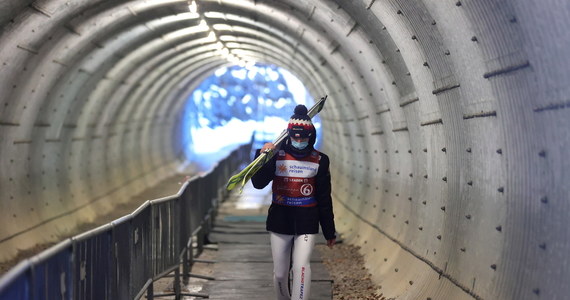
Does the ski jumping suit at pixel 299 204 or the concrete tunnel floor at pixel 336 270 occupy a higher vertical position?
the ski jumping suit at pixel 299 204

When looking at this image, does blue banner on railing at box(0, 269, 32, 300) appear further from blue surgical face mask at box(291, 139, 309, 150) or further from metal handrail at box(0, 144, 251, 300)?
blue surgical face mask at box(291, 139, 309, 150)

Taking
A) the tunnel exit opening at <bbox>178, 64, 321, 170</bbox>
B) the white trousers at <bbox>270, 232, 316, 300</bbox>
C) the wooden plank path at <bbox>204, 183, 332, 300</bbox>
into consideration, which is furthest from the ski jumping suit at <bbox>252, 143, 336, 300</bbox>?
the tunnel exit opening at <bbox>178, 64, 321, 170</bbox>

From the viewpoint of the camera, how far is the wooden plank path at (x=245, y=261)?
11.1 metres

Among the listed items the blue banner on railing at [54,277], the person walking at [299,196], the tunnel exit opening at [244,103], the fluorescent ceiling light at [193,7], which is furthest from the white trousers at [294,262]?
the tunnel exit opening at [244,103]

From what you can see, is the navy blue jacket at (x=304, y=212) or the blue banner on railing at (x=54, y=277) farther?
the navy blue jacket at (x=304, y=212)

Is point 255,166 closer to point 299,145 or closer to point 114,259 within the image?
point 299,145

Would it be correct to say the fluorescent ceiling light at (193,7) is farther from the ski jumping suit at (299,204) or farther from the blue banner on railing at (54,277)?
the blue banner on railing at (54,277)

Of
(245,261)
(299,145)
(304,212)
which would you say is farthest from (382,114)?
(304,212)

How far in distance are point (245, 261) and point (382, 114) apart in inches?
126

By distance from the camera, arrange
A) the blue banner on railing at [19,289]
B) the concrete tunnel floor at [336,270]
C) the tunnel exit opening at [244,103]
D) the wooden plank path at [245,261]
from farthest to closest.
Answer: the tunnel exit opening at [244,103], the wooden plank path at [245,261], the concrete tunnel floor at [336,270], the blue banner on railing at [19,289]

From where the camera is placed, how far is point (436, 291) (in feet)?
27.4

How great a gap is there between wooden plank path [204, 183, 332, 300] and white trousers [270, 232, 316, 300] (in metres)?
2.14

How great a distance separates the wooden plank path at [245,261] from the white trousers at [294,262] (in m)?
2.14

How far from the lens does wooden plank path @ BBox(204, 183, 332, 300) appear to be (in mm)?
11055
